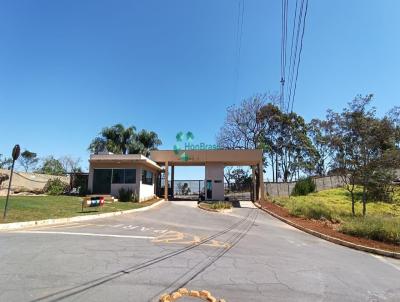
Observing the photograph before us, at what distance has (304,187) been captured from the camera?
1535 inches

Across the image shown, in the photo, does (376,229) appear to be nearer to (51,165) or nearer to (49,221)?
(49,221)

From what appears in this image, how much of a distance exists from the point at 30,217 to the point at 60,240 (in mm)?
5697

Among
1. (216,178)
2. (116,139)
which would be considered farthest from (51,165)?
(216,178)

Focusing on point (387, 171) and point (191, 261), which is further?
point (387, 171)

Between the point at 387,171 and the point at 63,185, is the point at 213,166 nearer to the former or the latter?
the point at 63,185

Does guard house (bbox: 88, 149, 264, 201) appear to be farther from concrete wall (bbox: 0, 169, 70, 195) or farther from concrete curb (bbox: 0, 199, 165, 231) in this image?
concrete curb (bbox: 0, 199, 165, 231)

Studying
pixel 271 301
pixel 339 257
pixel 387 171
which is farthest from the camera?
pixel 387 171

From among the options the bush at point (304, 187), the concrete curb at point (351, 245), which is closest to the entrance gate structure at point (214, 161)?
the bush at point (304, 187)

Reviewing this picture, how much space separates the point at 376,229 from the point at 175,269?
10.8 m

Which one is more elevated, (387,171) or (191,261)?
(387,171)

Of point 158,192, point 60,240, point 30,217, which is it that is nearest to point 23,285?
point 60,240

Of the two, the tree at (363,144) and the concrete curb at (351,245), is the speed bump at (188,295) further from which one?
the tree at (363,144)

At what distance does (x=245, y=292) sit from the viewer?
6387mm

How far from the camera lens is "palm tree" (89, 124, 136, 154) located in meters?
48.7
